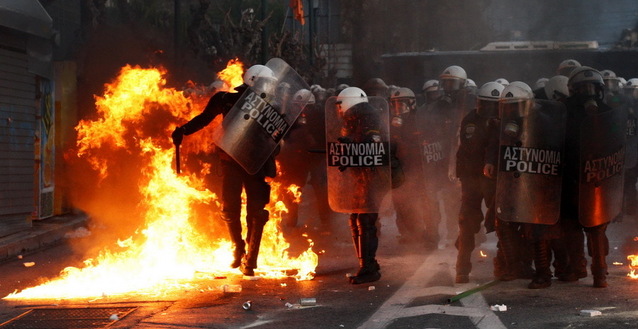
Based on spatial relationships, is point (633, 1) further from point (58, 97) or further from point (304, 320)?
point (304, 320)

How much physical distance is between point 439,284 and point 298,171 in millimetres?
5555

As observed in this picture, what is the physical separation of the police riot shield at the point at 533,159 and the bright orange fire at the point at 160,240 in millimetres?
1980

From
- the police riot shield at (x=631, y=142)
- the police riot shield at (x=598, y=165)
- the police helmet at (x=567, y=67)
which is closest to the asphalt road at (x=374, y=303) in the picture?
the police riot shield at (x=598, y=165)

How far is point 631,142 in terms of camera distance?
13.9 meters

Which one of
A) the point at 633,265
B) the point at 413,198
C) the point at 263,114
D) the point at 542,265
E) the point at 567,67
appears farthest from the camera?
the point at 567,67

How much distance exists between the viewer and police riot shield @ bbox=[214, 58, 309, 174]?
9.93 m

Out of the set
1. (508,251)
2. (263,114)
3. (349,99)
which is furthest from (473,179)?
(263,114)

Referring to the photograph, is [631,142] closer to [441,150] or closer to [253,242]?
[441,150]

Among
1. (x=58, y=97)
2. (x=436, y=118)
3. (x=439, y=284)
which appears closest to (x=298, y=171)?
(x=436, y=118)

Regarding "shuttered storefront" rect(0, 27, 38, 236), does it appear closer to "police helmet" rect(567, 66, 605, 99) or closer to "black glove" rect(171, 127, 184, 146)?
"black glove" rect(171, 127, 184, 146)

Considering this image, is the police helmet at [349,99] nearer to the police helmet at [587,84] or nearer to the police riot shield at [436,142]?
the police helmet at [587,84]

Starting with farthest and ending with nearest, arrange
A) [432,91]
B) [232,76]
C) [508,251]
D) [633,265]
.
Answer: [432,91]
[232,76]
[633,265]
[508,251]

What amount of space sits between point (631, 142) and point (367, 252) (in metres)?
5.62

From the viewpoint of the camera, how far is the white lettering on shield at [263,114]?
9922 millimetres
